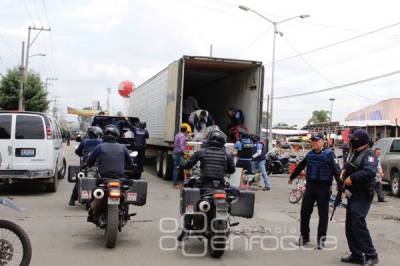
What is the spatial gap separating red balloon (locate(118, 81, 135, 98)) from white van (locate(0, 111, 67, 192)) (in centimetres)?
2988

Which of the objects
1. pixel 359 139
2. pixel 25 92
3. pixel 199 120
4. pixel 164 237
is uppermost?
pixel 25 92

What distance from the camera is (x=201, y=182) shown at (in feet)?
24.2

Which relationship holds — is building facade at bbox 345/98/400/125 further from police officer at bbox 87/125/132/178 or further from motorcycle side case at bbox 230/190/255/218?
police officer at bbox 87/125/132/178

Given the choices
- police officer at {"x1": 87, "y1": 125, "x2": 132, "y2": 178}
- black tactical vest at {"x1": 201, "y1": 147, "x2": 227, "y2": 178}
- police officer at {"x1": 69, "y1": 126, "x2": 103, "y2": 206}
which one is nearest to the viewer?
black tactical vest at {"x1": 201, "y1": 147, "x2": 227, "y2": 178}

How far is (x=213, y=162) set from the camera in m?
7.34

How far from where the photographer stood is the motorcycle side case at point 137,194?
7.45 meters

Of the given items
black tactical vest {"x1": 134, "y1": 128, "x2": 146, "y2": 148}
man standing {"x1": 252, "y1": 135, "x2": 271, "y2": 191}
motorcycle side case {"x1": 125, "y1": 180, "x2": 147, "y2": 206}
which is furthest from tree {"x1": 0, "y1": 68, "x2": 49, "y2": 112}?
motorcycle side case {"x1": 125, "y1": 180, "x2": 147, "y2": 206}

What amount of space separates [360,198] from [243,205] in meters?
1.57

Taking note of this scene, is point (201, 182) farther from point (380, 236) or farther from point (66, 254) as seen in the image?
point (380, 236)

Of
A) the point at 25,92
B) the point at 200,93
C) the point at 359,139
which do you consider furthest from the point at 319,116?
the point at 359,139

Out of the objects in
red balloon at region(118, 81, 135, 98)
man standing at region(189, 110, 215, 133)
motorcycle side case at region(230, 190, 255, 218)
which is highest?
red balloon at region(118, 81, 135, 98)

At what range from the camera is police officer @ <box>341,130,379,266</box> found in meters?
6.77

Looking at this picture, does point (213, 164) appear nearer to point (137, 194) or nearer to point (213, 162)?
point (213, 162)

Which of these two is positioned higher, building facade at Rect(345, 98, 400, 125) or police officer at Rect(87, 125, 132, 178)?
building facade at Rect(345, 98, 400, 125)
